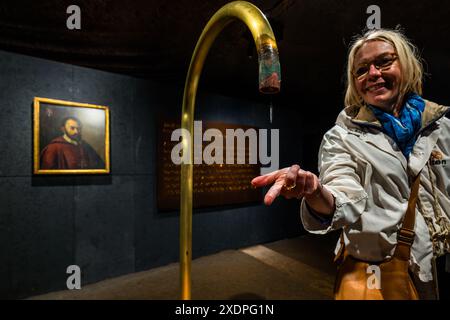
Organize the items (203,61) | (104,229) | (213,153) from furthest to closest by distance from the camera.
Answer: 1. (213,153)
2. (104,229)
3. (203,61)

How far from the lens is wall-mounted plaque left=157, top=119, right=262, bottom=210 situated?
11.4ft

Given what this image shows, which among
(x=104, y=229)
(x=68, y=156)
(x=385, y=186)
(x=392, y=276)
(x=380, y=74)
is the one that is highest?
(x=380, y=74)

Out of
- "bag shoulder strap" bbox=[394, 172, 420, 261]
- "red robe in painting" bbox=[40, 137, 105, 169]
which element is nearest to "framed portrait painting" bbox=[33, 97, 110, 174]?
"red robe in painting" bbox=[40, 137, 105, 169]

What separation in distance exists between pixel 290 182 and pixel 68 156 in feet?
9.27

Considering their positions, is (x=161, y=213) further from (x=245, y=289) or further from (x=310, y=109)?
(x=310, y=109)

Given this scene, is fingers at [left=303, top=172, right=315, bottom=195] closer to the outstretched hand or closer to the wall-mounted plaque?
the outstretched hand

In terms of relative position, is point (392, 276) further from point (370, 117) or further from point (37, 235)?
point (37, 235)

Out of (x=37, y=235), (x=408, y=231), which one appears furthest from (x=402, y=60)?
(x=37, y=235)

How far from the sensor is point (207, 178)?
12.6ft

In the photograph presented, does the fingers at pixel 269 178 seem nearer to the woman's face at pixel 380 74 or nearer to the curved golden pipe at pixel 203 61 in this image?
the curved golden pipe at pixel 203 61

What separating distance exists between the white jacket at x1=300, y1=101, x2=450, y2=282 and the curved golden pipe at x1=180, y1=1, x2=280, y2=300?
44cm

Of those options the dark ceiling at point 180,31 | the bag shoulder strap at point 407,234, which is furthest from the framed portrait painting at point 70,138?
the bag shoulder strap at point 407,234

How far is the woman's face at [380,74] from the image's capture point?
100 centimetres

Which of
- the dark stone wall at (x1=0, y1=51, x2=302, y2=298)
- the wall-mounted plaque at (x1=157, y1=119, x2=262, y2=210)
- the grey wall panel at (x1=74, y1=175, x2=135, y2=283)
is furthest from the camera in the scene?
the wall-mounted plaque at (x1=157, y1=119, x2=262, y2=210)
